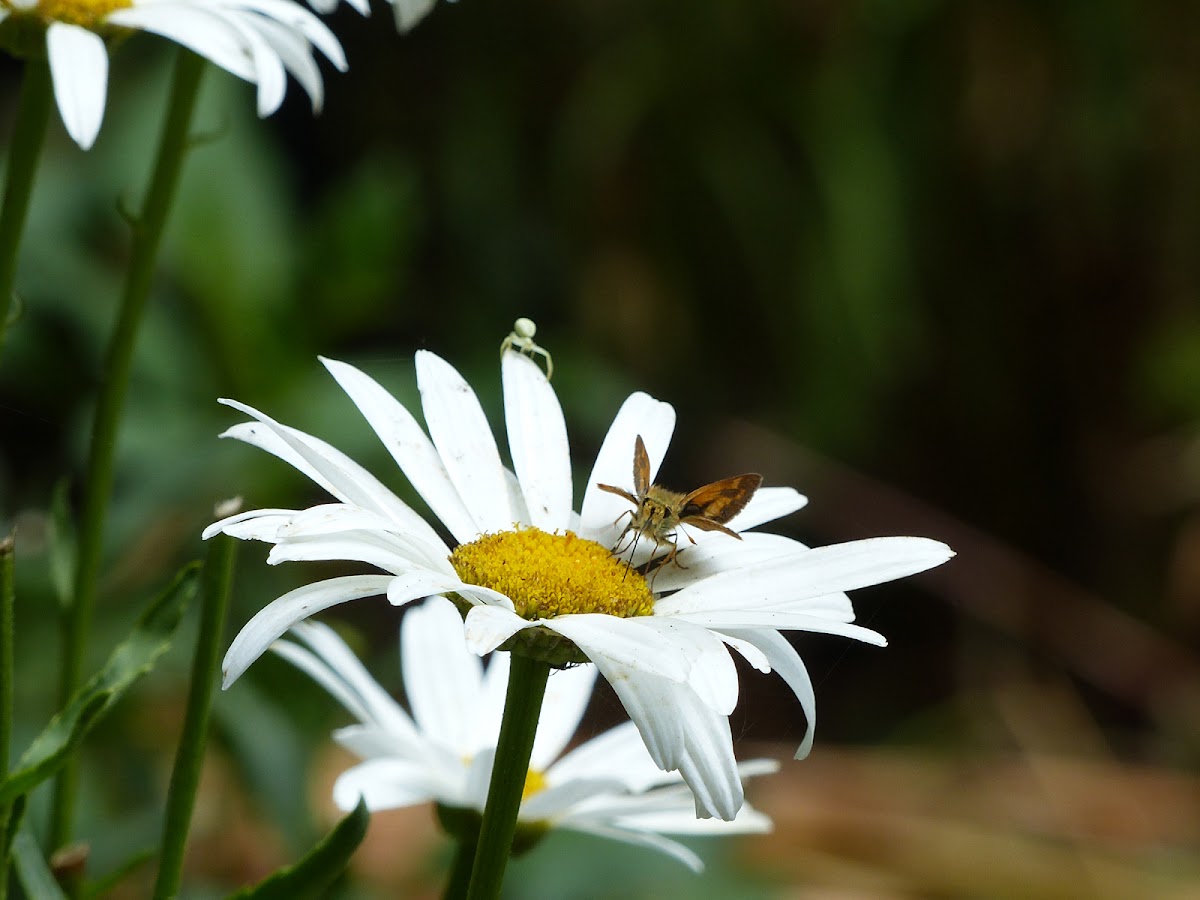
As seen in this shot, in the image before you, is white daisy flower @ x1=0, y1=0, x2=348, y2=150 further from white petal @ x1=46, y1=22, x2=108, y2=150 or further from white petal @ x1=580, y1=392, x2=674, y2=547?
white petal @ x1=580, y1=392, x2=674, y2=547

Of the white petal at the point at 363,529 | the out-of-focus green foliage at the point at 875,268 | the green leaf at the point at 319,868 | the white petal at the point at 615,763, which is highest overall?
the out-of-focus green foliage at the point at 875,268

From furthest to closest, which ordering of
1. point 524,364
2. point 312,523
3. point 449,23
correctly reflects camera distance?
point 449,23
point 524,364
point 312,523

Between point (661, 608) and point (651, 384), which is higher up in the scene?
point (651, 384)

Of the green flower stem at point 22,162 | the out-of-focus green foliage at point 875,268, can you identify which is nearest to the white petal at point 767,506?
the green flower stem at point 22,162

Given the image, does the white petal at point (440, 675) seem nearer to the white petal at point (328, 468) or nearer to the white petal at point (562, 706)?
the white petal at point (562, 706)

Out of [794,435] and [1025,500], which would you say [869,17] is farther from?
[1025,500]

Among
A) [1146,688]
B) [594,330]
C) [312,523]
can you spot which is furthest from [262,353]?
[1146,688]

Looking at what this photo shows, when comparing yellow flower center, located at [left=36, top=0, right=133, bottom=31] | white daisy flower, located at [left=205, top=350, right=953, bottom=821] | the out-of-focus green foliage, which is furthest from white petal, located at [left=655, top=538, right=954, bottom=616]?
the out-of-focus green foliage

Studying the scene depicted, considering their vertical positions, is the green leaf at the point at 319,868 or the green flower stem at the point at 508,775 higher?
the green flower stem at the point at 508,775
